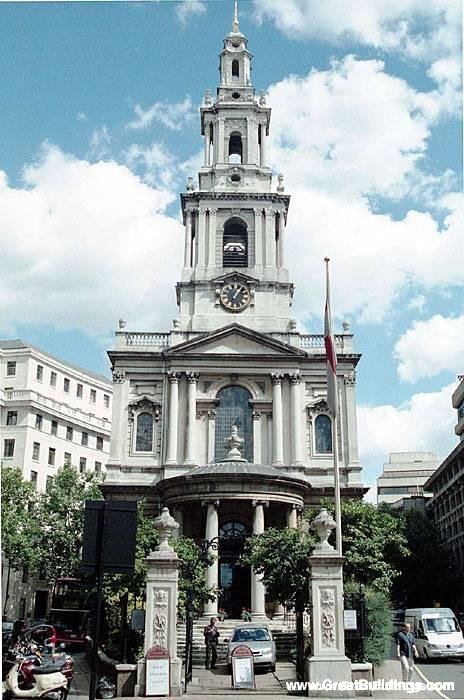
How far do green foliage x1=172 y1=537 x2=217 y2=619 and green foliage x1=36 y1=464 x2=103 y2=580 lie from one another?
60.3 ft

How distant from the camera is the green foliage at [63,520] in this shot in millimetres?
49781

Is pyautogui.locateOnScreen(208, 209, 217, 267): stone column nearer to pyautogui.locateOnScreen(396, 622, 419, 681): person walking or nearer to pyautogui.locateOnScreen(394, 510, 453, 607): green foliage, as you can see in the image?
pyautogui.locateOnScreen(394, 510, 453, 607): green foliage

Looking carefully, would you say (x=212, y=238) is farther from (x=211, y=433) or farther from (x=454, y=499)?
(x=454, y=499)

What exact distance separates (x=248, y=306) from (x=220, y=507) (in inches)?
584

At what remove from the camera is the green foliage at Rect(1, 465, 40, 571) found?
46.3 meters

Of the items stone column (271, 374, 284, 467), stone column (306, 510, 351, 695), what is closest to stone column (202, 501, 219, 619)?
stone column (271, 374, 284, 467)

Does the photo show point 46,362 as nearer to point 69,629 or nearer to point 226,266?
point 226,266

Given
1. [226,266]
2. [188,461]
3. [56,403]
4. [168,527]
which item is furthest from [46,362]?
[168,527]

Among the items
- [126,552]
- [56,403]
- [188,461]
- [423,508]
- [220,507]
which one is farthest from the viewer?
[423,508]

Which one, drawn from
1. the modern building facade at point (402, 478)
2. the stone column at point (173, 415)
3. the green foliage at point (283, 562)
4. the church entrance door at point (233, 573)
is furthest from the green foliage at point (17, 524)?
the modern building facade at point (402, 478)

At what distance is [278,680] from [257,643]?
268 centimetres

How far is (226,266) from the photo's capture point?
50750 mm

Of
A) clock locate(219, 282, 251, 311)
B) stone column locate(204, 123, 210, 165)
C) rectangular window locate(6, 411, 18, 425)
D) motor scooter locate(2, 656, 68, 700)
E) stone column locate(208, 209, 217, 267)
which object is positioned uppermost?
stone column locate(204, 123, 210, 165)

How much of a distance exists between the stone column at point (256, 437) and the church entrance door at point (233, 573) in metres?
4.88
